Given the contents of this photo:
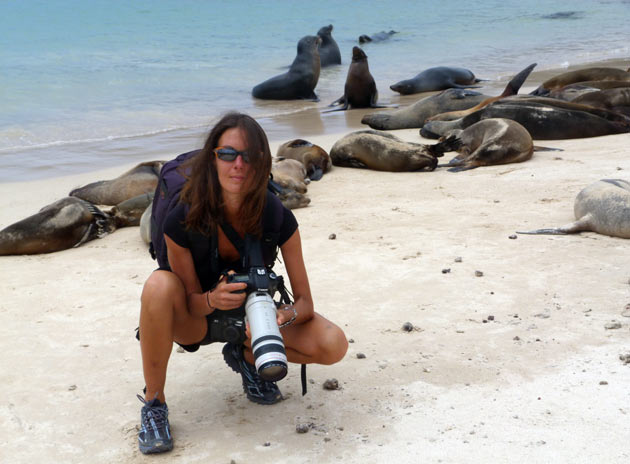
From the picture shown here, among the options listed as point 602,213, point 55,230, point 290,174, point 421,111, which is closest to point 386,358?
point 602,213

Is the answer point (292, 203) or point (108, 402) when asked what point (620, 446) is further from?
point (292, 203)

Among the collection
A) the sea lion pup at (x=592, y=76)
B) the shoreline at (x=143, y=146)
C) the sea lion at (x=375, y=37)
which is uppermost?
the sea lion at (x=375, y=37)

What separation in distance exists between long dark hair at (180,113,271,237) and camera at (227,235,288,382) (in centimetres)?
12

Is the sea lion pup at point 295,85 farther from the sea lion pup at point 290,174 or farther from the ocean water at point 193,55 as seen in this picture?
the sea lion pup at point 290,174

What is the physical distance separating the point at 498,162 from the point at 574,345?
161 inches

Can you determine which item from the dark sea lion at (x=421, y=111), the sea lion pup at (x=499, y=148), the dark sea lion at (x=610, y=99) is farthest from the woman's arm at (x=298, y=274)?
the dark sea lion at (x=421, y=111)

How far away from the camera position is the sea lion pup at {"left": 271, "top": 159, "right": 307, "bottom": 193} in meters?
6.17

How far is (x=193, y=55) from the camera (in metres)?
19.3

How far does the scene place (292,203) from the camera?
5891 millimetres

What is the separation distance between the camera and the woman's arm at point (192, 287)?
2541mm

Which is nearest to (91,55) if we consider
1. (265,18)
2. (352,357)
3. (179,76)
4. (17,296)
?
(179,76)

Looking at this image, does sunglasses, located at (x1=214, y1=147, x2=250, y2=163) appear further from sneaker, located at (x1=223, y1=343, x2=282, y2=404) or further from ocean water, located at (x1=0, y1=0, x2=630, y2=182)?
sneaker, located at (x1=223, y1=343, x2=282, y2=404)

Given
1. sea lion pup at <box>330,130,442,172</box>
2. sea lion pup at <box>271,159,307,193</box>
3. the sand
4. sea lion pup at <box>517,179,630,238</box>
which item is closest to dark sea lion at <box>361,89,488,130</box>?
sea lion pup at <box>330,130,442,172</box>

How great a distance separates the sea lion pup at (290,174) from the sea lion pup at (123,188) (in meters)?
0.95
